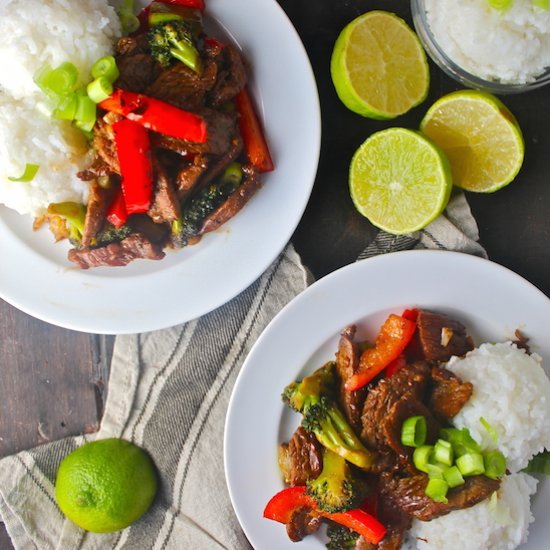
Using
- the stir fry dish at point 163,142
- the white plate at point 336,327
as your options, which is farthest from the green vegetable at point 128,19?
the white plate at point 336,327

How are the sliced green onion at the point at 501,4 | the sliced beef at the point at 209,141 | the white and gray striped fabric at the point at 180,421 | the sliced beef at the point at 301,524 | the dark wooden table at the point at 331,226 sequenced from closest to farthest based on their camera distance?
the sliced green onion at the point at 501,4
the sliced beef at the point at 209,141
the sliced beef at the point at 301,524
the dark wooden table at the point at 331,226
the white and gray striped fabric at the point at 180,421

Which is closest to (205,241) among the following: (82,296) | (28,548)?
(82,296)

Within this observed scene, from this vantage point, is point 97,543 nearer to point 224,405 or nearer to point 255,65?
point 224,405

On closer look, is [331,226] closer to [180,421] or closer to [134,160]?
[134,160]

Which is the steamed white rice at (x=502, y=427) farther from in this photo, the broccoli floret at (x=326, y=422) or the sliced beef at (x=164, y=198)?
the sliced beef at (x=164, y=198)

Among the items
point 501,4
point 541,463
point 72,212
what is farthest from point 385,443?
point 501,4

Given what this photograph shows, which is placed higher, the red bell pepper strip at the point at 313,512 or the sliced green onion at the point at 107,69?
the sliced green onion at the point at 107,69
